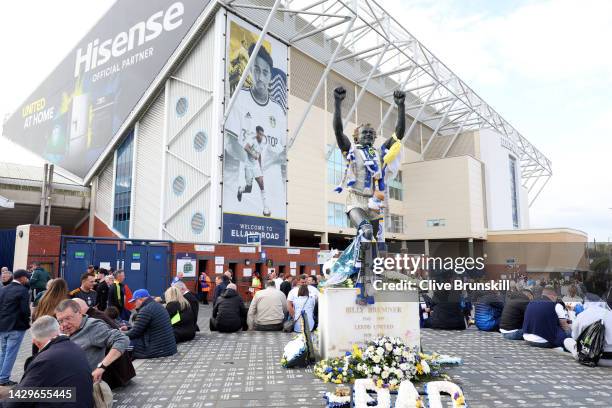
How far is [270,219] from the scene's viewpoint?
83.1 feet

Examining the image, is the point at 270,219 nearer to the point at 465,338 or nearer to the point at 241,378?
the point at 465,338

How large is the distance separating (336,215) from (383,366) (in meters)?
26.9

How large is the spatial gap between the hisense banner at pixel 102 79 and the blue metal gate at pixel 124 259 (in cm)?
1252

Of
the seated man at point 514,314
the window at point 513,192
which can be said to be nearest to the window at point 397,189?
the window at point 513,192

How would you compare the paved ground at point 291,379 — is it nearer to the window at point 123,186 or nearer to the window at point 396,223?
the window at point 123,186

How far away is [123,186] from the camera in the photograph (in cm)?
2725

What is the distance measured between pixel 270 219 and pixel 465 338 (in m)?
16.4

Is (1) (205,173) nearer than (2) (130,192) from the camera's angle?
Yes

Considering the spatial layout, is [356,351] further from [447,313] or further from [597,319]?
[447,313]

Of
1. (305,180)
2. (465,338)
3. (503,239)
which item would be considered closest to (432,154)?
(503,239)

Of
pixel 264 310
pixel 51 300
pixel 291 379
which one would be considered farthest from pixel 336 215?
pixel 51 300

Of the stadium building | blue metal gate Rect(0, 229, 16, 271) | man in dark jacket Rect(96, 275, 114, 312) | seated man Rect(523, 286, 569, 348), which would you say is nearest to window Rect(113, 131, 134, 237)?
the stadium building

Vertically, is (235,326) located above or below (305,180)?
below

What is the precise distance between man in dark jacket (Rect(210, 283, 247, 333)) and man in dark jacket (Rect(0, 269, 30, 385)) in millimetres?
4681
